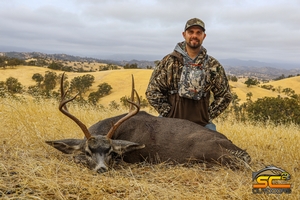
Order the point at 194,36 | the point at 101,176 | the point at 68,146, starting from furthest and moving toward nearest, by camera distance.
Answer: the point at 194,36 → the point at 68,146 → the point at 101,176

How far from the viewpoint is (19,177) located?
3229 millimetres

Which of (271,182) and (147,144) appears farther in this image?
(147,144)

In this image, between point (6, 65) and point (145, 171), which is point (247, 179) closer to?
point (145, 171)

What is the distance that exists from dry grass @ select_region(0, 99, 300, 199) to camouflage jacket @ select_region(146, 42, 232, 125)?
1.05 m

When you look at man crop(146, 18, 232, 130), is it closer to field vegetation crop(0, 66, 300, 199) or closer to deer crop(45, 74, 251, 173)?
deer crop(45, 74, 251, 173)

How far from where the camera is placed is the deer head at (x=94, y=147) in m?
4.30

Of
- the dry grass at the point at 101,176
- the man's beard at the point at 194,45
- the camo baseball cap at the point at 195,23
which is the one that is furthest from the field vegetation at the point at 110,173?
the camo baseball cap at the point at 195,23

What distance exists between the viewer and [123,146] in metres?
4.65

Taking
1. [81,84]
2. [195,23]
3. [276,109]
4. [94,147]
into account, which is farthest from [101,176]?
[81,84]

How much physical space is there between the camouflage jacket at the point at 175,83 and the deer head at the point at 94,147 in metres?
1.54

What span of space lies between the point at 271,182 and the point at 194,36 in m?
3.14

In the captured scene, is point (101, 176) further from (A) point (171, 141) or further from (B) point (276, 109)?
(B) point (276, 109)

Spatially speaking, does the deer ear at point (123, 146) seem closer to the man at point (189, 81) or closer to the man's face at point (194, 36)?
the man at point (189, 81)

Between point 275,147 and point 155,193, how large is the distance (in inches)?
148
